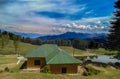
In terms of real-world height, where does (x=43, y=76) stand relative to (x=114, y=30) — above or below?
below

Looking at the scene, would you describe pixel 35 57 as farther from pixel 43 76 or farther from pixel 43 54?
pixel 43 76

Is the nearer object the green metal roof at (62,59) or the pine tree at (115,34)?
the green metal roof at (62,59)

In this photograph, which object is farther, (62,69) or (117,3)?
(117,3)

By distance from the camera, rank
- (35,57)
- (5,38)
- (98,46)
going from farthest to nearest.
A: 1. (98,46)
2. (5,38)
3. (35,57)

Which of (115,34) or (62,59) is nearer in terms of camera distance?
(62,59)

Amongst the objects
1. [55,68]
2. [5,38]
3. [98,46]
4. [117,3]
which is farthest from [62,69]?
[98,46]

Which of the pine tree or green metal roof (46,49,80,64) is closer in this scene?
green metal roof (46,49,80,64)

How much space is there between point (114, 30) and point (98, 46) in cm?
15200

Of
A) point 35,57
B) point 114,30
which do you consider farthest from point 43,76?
point 114,30

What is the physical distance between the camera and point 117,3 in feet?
160

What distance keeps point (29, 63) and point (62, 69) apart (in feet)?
36.3

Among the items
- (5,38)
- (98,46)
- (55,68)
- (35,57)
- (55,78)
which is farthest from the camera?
(98,46)

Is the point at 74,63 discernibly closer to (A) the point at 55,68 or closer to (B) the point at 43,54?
(A) the point at 55,68

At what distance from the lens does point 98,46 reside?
199250 mm
